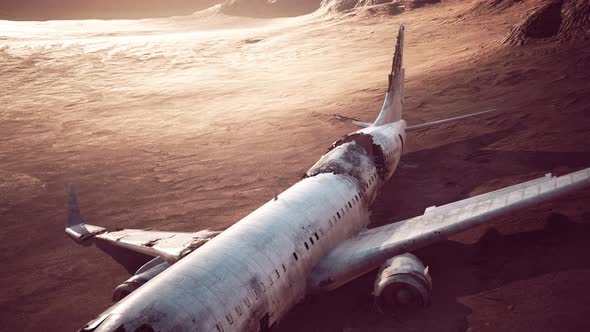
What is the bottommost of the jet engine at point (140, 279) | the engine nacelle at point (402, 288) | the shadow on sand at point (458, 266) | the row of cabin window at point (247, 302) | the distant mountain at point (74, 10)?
the shadow on sand at point (458, 266)

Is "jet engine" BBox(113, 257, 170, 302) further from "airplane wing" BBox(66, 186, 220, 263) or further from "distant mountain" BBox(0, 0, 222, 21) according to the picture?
"distant mountain" BBox(0, 0, 222, 21)

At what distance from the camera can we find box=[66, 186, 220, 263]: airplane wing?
22.0 metres

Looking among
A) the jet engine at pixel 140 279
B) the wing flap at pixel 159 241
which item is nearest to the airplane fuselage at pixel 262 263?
the wing flap at pixel 159 241

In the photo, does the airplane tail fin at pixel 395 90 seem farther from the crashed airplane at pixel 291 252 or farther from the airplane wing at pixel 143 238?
the airplane wing at pixel 143 238

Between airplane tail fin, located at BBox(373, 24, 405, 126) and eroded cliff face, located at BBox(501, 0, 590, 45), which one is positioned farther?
eroded cliff face, located at BBox(501, 0, 590, 45)

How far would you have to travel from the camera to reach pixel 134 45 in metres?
107

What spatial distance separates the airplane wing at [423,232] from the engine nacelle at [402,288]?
1.49m

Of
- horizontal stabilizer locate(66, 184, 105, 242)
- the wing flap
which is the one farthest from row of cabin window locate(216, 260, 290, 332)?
horizontal stabilizer locate(66, 184, 105, 242)

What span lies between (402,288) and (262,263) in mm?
5580

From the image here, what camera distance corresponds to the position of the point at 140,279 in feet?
67.4

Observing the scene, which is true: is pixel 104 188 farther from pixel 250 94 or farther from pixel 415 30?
pixel 415 30

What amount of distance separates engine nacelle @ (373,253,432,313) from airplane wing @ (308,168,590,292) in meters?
1.49

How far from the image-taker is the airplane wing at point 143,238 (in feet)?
72.1

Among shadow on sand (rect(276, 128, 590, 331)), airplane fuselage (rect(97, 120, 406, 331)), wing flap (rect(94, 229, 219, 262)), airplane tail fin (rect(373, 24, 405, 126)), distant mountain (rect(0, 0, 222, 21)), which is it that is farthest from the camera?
distant mountain (rect(0, 0, 222, 21))
